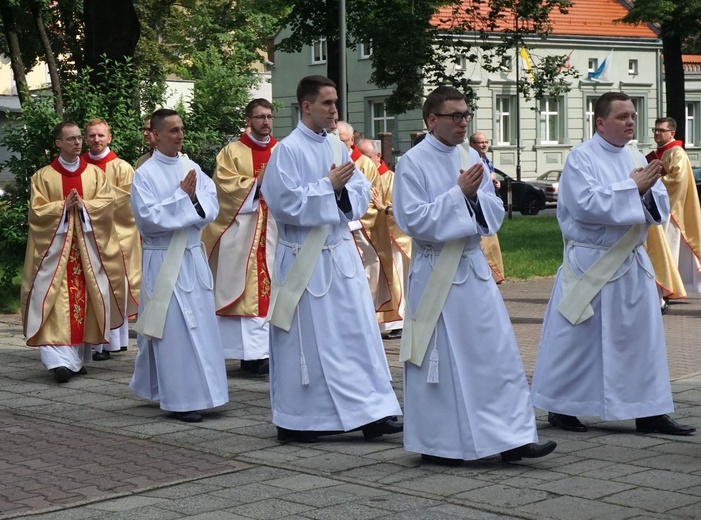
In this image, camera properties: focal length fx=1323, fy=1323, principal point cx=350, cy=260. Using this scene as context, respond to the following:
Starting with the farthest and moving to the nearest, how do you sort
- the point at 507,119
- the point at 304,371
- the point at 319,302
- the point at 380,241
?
the point at 507,119
the point at 380,241
the point at 319,302
the point at 304,371

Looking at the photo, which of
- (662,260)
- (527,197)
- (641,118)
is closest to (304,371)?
(662,260)

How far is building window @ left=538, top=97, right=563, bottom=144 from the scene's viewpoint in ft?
164

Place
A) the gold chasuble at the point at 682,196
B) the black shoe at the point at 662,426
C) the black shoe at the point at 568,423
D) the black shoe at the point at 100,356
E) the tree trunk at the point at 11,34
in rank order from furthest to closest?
the tree trunk at the point at 11,34, the gold chasuble at the point at 682,196, the black shoe at the point at 100,356, the black shoe at the point at 568,423, the black shoe at the point at 662,426

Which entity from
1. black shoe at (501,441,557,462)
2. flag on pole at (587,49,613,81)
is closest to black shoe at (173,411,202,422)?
black shoe at (501,441,557,462)

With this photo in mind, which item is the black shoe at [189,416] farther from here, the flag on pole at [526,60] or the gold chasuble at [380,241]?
the flag on pole at [526,60]

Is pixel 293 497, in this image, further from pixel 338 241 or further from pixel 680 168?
pixel 680 168

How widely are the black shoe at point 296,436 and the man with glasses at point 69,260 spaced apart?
129 inches

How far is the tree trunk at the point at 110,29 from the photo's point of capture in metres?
16.0

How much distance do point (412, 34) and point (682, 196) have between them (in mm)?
12944

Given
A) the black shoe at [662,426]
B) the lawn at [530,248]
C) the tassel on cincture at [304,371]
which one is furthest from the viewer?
the lawn at [530,248]

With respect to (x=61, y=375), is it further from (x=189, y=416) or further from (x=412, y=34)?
(x=412, y=34)

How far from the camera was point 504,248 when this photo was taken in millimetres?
22359

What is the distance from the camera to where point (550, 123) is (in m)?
50.6

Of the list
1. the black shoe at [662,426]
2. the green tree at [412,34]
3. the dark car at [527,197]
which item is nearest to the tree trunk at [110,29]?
the green tree at [412,34]
